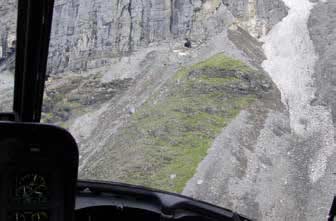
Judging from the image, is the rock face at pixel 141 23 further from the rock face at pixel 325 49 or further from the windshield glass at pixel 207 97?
the rock face at pixel 325 49

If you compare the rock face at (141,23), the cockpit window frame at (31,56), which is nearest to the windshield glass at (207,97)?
the rock face at (141,23)

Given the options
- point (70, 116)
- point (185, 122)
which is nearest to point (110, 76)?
point (70, 116)

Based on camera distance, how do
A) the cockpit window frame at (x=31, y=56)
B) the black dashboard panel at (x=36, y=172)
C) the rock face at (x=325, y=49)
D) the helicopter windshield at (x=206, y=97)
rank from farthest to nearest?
the rock face at (x=325, y=49) < the helicopter windshield at (x=206, y=97) < the cockpit window frame at (x=31, y=56) < the black dashboard panel at (x=36, y=172)

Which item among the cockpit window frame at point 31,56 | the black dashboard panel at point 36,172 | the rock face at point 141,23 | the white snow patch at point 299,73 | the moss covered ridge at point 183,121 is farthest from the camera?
the rock face at point 141,23

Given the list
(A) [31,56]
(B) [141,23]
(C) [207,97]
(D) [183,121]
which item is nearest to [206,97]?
(C) [207,97]

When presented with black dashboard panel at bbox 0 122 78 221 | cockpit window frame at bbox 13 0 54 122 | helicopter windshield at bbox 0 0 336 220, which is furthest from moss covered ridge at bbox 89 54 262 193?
black dashboard panel at bbox 0 122 78 221

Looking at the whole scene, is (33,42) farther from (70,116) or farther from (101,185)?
(70,116)

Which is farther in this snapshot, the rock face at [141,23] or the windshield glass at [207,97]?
the rock face at [141,23]
